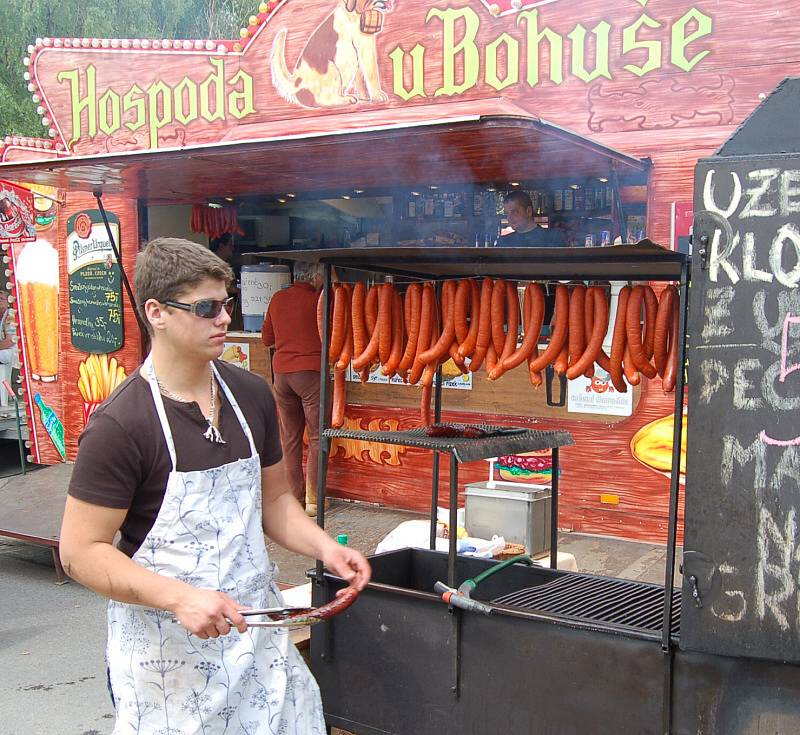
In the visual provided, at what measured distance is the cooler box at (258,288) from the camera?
29.8ft

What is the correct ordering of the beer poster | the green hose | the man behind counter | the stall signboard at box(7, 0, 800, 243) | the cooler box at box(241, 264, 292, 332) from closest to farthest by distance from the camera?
the green hose < the stall signboard at box(7, 0, 800, 243) < the man behind counter < the cooler box at box(241, 264, 292, 332) < the beer poster

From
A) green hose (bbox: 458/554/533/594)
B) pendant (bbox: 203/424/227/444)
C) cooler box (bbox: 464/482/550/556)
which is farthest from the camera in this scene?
cooler box (bbox: 464/482/550/556)

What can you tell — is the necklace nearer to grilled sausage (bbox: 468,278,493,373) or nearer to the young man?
the young man

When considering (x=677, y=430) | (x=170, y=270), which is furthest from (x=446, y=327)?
(x=170, y=270)

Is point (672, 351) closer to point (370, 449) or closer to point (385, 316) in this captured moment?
point (385, 316)

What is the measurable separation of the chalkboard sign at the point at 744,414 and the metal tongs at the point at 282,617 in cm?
115

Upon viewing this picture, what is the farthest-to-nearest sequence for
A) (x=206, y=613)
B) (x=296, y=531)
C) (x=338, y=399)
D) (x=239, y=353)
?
(x=239, y=353) < (x=338, y=399) < (x=296, y=531) < (x=206, y=613)

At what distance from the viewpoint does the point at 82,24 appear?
29.3 m

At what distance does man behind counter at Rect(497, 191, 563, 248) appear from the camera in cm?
732

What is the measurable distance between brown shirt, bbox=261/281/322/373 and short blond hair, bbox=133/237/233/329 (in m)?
5.04

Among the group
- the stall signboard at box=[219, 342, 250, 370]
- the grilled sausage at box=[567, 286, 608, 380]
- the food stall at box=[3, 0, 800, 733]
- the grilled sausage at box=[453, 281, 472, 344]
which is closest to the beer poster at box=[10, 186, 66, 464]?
the food stall at box=[3, 0, 800, 733]

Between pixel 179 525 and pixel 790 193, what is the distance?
1.95 metres

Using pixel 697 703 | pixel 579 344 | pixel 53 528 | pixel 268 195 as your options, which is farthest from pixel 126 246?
pixel 697 703

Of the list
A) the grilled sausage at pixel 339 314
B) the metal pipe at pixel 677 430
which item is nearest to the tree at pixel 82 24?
the grilled sausage at pixel 339 314
